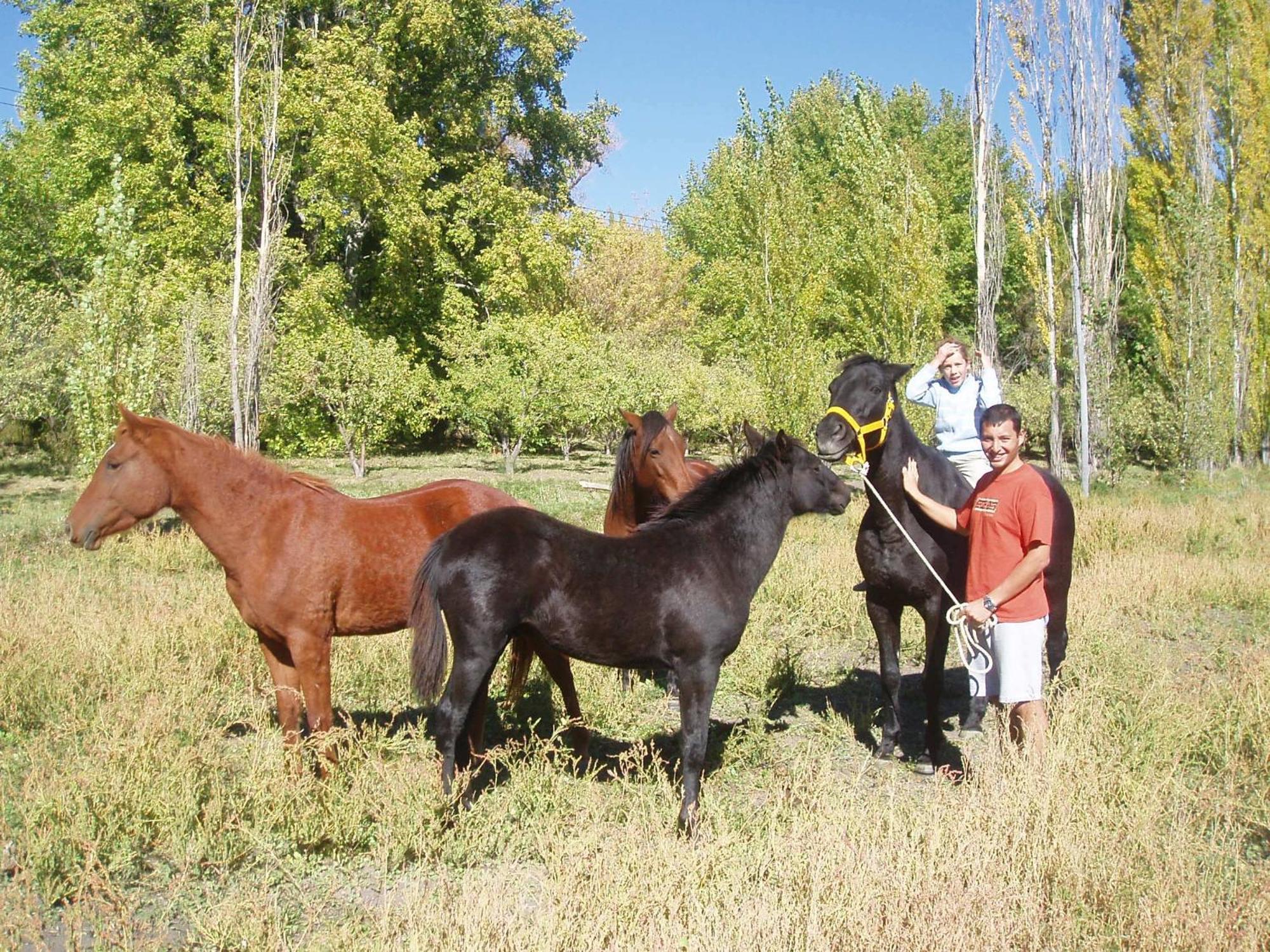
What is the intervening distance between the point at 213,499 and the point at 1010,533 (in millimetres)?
4178

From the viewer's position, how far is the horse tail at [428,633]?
4.54 metres

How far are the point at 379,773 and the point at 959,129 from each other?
4580cm

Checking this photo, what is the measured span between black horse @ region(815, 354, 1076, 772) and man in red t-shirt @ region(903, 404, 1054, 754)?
925 mm

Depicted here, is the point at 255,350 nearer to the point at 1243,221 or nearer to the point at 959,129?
the point at 1243,221

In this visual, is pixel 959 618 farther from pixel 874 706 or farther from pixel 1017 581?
pixel 874 706

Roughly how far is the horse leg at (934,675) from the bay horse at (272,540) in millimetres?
2130

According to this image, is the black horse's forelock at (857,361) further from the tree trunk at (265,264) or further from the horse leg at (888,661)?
the tree trunk at (265,264)

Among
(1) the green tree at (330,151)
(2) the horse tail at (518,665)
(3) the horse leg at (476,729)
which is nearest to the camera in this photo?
(3) the horse leg at (476,729)

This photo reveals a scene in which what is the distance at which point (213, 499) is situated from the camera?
5066mm

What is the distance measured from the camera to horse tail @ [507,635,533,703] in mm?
5535

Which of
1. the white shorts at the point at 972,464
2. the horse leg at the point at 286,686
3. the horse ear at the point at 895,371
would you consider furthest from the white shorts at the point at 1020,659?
the horse leg at the point at 286,686

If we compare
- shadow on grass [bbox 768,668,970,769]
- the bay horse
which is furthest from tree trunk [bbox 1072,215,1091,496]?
the bay horse

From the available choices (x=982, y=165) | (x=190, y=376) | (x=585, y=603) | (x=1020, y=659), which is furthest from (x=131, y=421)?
(x=982, y=165)

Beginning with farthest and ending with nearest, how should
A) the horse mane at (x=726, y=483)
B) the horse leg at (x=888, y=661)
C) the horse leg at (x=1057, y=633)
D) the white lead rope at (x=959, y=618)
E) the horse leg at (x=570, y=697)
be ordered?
the horse leg at (x=1057, y=633), the horse leg at (x=888, y=661), the horse leg at (x=570, y=697), the horse mane at (x=726, y=483), the white lead rope at (x=959, y=618)
